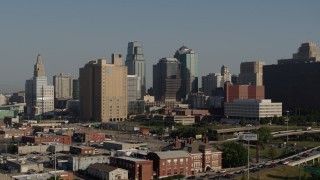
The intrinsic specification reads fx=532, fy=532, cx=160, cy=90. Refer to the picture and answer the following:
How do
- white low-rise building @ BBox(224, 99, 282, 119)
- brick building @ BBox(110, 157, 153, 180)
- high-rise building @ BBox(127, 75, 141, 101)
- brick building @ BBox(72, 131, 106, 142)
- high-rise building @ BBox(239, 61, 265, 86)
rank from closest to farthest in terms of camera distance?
1. brick building @ BBox(110, 157, 153, 180)
2. brick building @ BBox(72, 131, 106, 142)
3. white low-rise building @ BBox(224, 99, 282, 119)
4. high-rise building @ BBox(127, 75, 141, 101)
5. high-rise building @ BBox(239, 61, 265, 86)

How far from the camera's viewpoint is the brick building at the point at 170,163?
A: 50344mm

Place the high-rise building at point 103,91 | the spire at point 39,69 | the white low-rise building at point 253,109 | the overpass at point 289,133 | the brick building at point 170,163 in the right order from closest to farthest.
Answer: the brick building at point 170,163, the overpass at point 289,133, the white low-rise building at point 253,109, the high-rise building at point 103,91, the spire at point 39,69

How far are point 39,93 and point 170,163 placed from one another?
133 meters

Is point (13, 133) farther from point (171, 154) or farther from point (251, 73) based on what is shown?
point (251, 73)

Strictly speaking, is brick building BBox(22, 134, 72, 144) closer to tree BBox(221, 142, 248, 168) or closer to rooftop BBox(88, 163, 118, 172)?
rooftop BBox(88, 163, 118, 172)

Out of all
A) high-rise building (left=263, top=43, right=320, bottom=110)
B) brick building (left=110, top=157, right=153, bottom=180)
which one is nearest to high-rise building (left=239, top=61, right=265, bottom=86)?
high-rise building (left=263, top=43, right=320, bottom=110)

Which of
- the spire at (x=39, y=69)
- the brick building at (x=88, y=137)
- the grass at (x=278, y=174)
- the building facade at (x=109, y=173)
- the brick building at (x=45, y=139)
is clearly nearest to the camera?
the building facade at (x=109, y=173)

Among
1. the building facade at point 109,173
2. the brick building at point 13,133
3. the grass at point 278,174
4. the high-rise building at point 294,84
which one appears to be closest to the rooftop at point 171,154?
the building facade at point 109,173

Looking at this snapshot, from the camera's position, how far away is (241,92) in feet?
479

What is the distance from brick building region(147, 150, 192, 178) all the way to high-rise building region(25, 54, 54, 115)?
392 ft

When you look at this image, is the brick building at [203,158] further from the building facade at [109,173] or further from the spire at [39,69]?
the spire at [39,69]

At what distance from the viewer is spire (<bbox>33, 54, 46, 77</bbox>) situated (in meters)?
186

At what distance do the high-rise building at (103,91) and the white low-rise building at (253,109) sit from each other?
28.5 m

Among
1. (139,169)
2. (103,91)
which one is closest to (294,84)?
(103,91)
